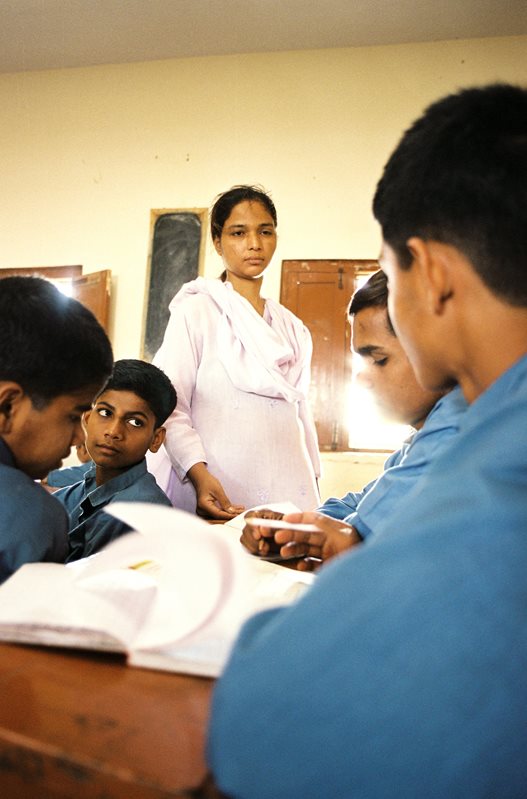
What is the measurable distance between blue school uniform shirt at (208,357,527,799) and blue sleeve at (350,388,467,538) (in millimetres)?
696

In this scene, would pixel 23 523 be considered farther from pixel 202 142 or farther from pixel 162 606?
pixel 202 142

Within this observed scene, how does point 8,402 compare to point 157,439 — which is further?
point 157,439

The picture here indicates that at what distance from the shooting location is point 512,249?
0.63 metres

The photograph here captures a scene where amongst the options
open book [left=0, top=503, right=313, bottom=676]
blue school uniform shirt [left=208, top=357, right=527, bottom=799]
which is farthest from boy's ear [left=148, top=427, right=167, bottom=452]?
blue school uniform shirt [left=208, top=357, right=527, bottom=799]

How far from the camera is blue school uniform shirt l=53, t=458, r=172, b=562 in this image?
4.98 ft

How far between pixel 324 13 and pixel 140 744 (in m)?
5.42

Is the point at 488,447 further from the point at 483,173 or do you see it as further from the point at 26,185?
the point at 26,185

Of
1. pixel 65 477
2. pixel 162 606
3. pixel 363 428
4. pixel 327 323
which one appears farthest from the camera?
pixel 327 323

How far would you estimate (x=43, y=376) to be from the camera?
1.10 metres

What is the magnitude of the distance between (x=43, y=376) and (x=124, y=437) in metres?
0.79

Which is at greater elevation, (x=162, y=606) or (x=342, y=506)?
(x=162, y=606)

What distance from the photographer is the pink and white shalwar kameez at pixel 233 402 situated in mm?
2176

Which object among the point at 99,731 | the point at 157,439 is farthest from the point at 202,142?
the point at 99,731

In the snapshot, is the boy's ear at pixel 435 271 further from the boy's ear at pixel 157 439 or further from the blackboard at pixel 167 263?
the blackboard at pixel 167 263
